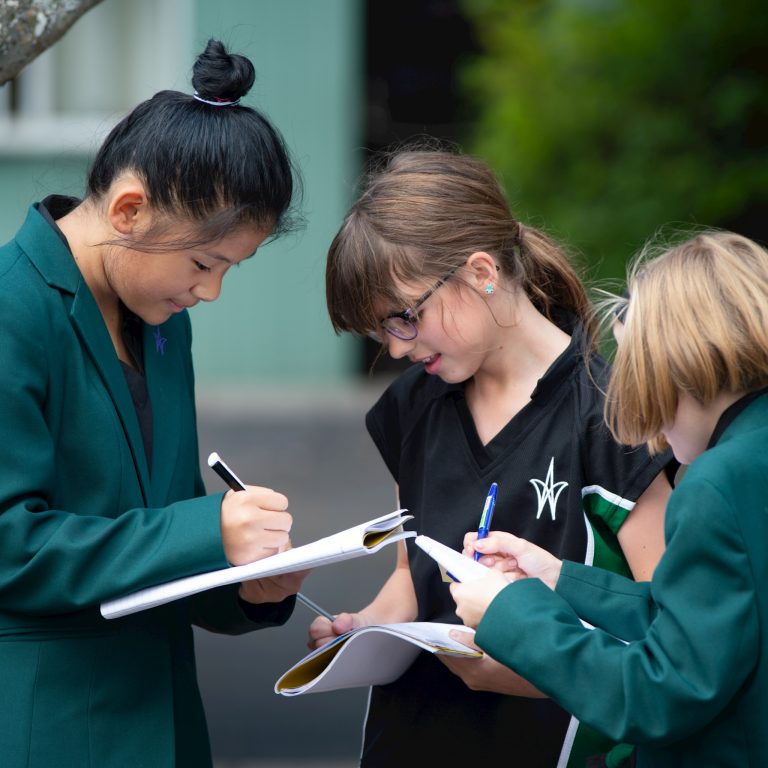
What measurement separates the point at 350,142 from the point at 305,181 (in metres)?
0.54

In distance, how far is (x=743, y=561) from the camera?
161 centimetres

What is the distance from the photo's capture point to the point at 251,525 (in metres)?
1.93

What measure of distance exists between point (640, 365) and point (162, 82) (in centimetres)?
844

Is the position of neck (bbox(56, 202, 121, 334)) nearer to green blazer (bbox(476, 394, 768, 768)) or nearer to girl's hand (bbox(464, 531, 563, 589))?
girl's hand (bbox(464, 531, 563, 589))

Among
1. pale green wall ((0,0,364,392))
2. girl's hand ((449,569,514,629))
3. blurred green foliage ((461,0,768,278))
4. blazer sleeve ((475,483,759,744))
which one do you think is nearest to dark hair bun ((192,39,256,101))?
girl's hand ((449,569,514,629))

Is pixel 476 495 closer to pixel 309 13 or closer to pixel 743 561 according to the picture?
pixel 743 561

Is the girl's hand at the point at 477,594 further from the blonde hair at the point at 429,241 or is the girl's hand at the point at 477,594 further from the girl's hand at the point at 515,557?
the blonde hair at the point at 429,241

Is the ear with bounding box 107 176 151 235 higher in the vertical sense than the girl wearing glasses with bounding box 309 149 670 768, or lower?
higher

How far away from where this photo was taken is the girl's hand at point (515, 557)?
2.05 m

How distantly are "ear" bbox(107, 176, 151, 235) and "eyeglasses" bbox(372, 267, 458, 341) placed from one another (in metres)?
0.49

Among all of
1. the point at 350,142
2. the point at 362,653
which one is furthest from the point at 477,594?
the point at 350,142

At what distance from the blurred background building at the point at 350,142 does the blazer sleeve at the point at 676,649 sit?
101 inches

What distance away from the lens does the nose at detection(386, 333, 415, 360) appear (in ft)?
7.44

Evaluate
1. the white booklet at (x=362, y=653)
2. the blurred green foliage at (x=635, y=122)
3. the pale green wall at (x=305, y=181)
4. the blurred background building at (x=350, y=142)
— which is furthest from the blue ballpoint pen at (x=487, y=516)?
the pale green wall at (x=305, y=181)
